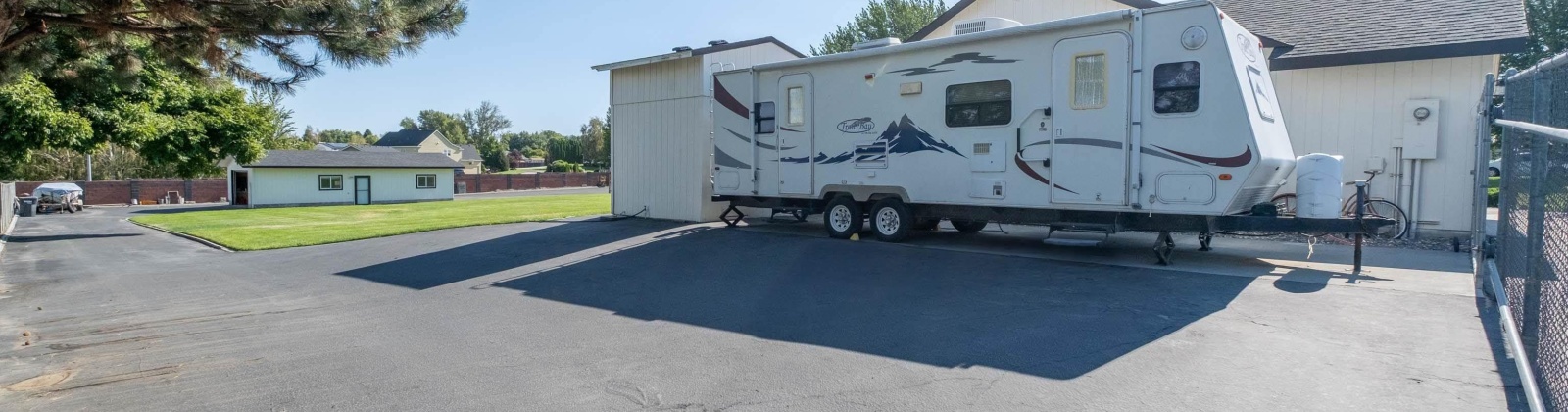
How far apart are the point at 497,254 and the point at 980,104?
7.09 metres

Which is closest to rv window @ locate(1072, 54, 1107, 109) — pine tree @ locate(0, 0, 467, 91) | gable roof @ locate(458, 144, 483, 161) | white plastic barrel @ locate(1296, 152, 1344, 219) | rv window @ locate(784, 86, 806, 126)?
white plastic barrel @ locate(1296, 152, 1344, 219)

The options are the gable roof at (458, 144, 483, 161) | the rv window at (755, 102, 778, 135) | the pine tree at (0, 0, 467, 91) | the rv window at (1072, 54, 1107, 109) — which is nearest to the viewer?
the pine tree at (0, 0, 467, 91)

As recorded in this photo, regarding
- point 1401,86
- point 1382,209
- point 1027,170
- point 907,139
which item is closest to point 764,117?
point 907,139

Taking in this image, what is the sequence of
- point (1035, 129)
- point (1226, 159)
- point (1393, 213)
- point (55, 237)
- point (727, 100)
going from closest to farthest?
1. point (1226, 159)
2. point (1035, 129)
3. point (1393, 213)
4. point (727, 100)
5. point (55, 237)

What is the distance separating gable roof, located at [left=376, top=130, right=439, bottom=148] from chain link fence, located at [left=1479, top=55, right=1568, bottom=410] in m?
90.3

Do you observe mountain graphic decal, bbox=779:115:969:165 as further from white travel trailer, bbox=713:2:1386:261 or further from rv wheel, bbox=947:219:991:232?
rv wheel, bbox=947:219:991:232

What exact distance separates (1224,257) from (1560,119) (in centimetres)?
631

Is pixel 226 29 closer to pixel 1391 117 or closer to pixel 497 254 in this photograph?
pixel 497 254

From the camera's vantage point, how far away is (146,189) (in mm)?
42719

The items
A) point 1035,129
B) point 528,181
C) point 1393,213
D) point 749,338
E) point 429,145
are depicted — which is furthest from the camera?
point 429,145

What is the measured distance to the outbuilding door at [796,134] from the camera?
12.7 m

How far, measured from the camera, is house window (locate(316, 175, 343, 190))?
136 ft

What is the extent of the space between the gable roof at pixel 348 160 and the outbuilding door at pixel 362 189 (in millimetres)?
689

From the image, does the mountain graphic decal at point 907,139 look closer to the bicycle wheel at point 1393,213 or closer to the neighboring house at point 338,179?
the bicycle wheel at point 1393,213
